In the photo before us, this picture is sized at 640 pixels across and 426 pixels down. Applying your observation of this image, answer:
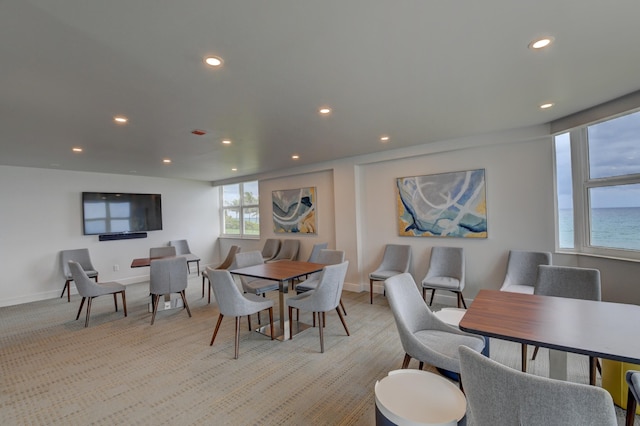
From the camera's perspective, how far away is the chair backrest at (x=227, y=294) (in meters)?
2.88

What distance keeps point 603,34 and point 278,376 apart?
3.40 meters

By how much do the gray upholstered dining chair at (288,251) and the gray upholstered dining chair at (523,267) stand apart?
149 inches

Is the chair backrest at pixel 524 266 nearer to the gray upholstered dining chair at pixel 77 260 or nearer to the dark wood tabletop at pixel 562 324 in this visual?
the dark wood tabletop at pixel 562 324

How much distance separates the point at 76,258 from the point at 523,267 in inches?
297

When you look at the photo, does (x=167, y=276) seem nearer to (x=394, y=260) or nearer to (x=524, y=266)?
(x=394, y=260)

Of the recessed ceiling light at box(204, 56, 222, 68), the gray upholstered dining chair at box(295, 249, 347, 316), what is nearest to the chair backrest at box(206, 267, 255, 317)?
the gray upholstered dining chair at box(295, 249, 347, 316)

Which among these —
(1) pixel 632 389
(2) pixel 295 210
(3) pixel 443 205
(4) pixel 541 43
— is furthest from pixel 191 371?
(2) pixel 295 210

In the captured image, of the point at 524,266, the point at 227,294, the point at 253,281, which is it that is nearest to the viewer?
the point at 227,294

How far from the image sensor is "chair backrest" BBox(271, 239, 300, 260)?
6.09m

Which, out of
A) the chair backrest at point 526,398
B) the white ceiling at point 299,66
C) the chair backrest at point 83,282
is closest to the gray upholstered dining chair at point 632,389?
the chair backrest at point 526,398

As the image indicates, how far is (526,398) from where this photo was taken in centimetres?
94

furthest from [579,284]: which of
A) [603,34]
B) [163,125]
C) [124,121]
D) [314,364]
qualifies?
[124,121]

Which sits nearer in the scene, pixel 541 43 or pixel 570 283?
pixel 541 43

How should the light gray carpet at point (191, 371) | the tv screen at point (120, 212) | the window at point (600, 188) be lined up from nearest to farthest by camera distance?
the light gray carpet at point (191, 371)
the window at point (600, 188)
the tv screen at point (120, 212)
